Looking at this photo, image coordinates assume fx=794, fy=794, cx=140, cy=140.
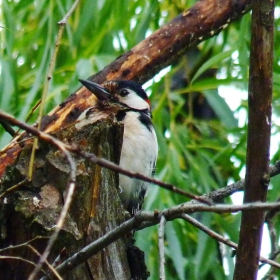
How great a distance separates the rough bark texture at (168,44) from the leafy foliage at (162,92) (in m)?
0.20

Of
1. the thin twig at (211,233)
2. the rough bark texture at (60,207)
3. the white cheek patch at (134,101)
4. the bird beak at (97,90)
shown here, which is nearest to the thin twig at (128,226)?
the thin twig at (211,233)

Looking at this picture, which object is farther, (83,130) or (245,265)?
(83,130)

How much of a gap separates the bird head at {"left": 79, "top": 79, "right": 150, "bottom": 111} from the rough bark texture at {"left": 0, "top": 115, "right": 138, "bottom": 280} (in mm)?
789

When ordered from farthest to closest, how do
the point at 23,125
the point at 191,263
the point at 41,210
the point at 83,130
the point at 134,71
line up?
the point at 191,263 → the point at 134,71 → the point at 83,130 → the point at 41,210 → the point at 23,125

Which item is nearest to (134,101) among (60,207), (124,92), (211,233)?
(124,92)

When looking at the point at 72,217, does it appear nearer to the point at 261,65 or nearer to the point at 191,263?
the point at 261,65

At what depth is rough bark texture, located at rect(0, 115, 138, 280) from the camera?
200 cm

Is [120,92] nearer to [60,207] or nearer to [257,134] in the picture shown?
[60,207]

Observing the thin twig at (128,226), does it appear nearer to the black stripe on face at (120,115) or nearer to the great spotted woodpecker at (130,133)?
the great spotted woodpecker at (130,133)

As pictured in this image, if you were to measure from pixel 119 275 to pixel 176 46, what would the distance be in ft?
3.97

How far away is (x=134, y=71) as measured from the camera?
3.07 m

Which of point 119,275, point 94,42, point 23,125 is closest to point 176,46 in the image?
point 94,42

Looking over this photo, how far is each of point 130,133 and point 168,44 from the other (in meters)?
0.38

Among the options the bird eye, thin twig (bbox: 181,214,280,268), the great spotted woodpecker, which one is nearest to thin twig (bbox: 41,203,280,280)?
thin twig (bbox: 181,214,280,268)
